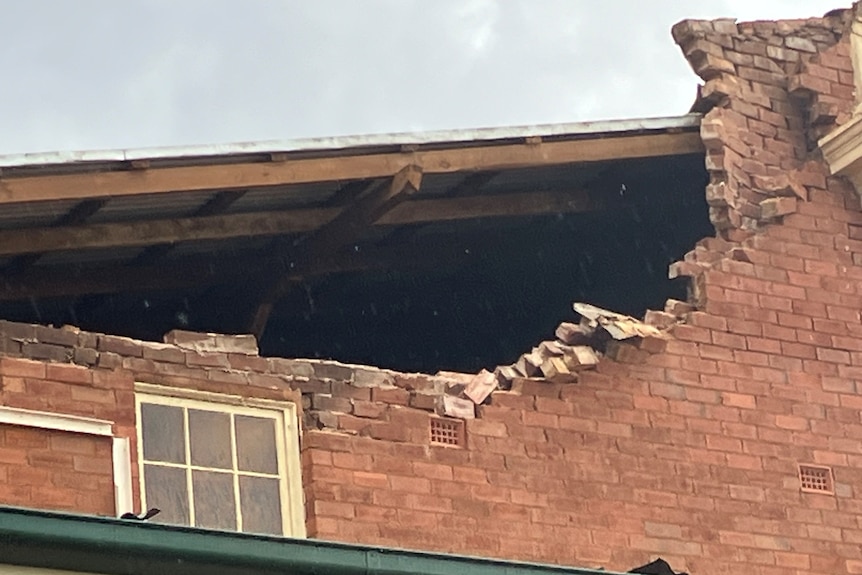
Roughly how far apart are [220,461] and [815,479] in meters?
4.80

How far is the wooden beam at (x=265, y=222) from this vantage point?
15.7 m

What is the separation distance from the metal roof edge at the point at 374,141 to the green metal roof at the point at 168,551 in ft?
13.1

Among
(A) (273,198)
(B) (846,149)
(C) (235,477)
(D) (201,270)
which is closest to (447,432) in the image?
(C) (235,477)

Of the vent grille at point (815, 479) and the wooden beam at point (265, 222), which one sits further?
the vent grille at point (815, 479)

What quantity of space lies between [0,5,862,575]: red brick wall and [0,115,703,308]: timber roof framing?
0.90 m

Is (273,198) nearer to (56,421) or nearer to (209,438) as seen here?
(209,438)

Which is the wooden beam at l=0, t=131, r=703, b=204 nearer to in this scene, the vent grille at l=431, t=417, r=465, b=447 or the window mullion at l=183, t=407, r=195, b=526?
the window mullion at l=183, t=407, r=195, b=526

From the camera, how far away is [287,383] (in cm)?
1515

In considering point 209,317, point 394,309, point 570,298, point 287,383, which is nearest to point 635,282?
point 570,298

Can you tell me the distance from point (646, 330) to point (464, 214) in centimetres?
208

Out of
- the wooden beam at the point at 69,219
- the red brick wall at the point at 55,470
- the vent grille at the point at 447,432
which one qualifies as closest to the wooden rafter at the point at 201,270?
the wooden beam at the point at 69,219

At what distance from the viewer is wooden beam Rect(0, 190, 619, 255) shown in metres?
15.7

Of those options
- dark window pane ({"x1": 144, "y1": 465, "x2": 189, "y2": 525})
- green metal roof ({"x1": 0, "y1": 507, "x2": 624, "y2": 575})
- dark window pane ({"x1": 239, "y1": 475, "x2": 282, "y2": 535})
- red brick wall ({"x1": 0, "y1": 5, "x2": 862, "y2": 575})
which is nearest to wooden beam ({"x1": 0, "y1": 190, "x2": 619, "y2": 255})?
red brick wall ({"x1": 0, "y1": 5, "x2": 862, "y2": 575})

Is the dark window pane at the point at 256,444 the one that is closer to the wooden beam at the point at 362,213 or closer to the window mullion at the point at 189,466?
the window mullion at the point at 189,466
